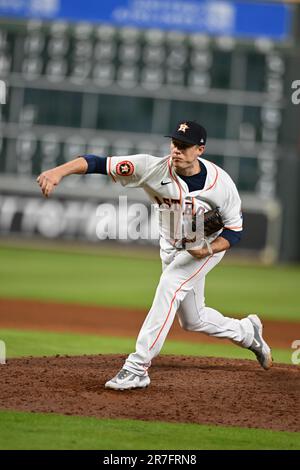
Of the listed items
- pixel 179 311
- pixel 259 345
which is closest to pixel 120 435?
pixel 179 311

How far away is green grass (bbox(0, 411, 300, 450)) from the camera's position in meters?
4.36

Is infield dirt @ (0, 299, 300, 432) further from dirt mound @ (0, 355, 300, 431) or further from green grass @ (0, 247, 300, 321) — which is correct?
green grass @ (0, 247, 300, 321)

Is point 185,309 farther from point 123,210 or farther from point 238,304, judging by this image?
point 123,210

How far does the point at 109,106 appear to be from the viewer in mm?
16516

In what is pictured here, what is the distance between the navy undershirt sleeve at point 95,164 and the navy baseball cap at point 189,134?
444 millimetres

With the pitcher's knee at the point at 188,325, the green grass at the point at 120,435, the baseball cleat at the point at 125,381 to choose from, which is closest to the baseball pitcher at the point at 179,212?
the baseball cleat at the point at 125,381

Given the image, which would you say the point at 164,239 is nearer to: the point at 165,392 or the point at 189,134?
the point at 189,134

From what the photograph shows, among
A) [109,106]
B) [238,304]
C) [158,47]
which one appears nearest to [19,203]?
[109,106]

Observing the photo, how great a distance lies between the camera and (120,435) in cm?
454

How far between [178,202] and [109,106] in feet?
36.7

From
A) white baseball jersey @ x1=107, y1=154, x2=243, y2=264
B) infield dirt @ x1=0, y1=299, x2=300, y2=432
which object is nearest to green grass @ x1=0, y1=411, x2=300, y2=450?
infield dirt @ x1=0, y1=299, x2=300, y2=432

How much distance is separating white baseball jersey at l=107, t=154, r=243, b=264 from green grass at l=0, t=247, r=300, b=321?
5196 millimetres

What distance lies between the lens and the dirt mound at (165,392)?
5.05 meters

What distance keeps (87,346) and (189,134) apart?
311 centimetres
